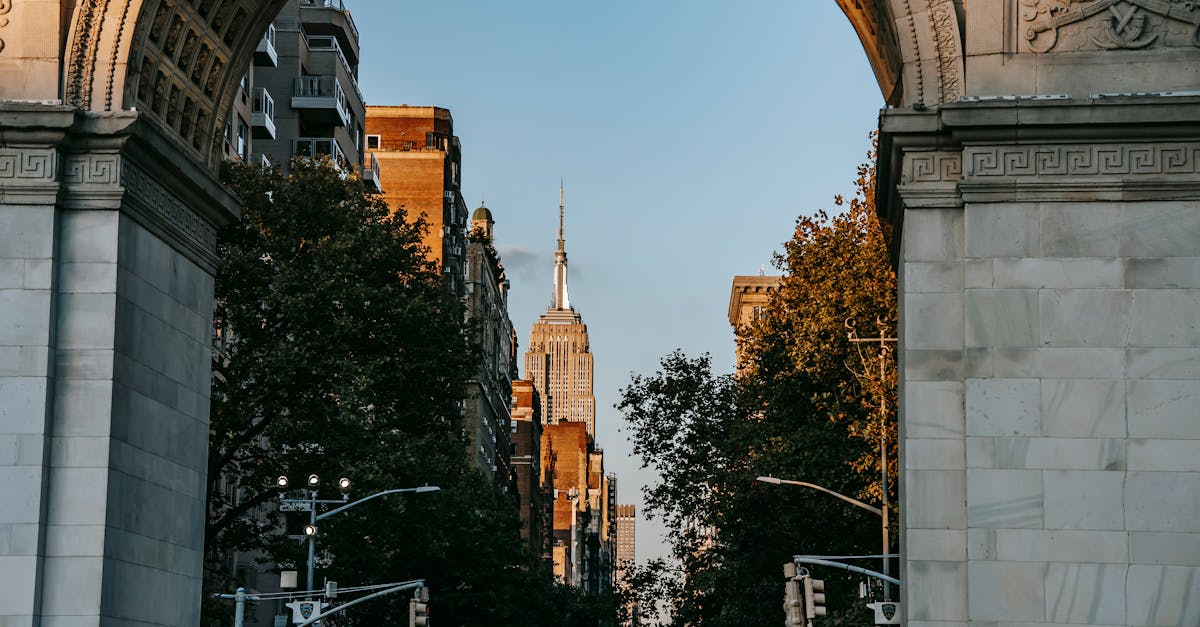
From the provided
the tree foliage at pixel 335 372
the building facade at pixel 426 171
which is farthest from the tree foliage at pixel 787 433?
the building facade at pixel 426 171

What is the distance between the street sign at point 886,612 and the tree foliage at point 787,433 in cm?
1130

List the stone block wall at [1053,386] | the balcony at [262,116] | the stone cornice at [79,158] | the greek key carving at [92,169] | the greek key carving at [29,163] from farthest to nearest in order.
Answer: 1. the balcony at [262,116]
2. the greek key carving at [92,169]
3. the greek key carving at [29,163]
4. the stone cornice at [79,158]
5. the stone block wall at [1053,386]

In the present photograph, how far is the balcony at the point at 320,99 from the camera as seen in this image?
91.1 metres

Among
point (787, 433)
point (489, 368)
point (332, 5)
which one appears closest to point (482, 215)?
point (489, 368)

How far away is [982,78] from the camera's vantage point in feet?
95.4

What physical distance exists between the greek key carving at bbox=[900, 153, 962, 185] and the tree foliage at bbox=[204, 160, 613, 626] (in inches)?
1058

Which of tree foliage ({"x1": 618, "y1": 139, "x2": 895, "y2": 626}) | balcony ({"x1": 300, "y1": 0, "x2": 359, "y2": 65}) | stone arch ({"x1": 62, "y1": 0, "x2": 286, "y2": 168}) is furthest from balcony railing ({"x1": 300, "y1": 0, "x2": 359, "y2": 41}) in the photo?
stone arch ({"x1": 62, "y1": 0, "x2": 286, "y2": 168})

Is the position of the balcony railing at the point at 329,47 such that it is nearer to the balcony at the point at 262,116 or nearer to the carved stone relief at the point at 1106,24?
the balcony at the point at 262,116

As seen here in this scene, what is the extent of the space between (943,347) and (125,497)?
39.2 feet

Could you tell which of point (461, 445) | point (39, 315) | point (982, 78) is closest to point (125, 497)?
point (39, 315)

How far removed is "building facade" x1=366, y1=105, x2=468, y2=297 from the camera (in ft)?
399

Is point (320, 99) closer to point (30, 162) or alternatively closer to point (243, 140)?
point (243, 140)

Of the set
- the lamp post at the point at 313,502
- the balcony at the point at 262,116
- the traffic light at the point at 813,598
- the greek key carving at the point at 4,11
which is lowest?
the traffic light at the point at 813,598

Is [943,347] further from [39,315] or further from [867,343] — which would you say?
[867,343]
